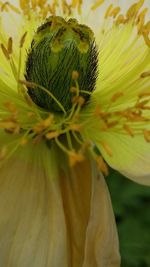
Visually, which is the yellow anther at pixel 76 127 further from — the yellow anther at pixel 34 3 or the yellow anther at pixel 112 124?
the yellow anther at pixel 34 3

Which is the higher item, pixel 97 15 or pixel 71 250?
pixel 97 15

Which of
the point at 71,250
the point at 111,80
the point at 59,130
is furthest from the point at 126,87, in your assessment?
the point at 71,250

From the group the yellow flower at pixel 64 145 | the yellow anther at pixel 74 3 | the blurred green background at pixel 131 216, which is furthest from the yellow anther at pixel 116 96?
the blurred green background at pixel 131 216

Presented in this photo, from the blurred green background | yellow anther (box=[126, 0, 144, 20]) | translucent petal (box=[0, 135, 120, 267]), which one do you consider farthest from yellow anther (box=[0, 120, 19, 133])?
the blurred green background

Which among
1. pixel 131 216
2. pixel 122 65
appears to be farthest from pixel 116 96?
pixel 131 216

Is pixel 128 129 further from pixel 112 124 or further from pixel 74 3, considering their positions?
pixel 74 3

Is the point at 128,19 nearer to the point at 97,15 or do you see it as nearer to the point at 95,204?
the point at 97,15

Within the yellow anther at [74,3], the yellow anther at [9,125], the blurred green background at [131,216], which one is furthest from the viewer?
the blurred green background at [131,216]
